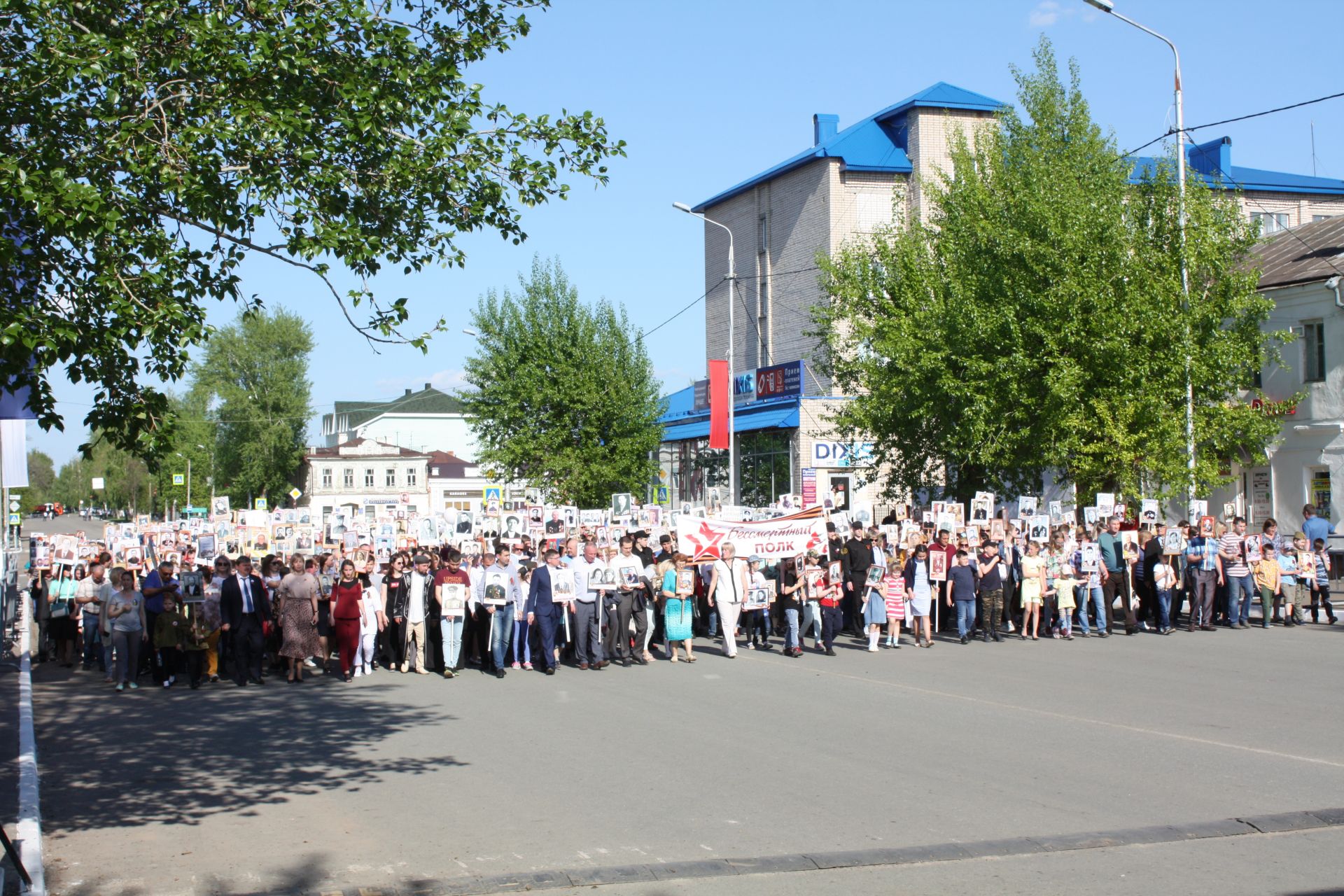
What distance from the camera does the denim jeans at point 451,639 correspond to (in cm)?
1742

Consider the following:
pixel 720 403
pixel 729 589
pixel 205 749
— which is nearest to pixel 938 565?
pixel 729 589

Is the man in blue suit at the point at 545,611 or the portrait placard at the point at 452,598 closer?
the portrait placard at the point at 452,598

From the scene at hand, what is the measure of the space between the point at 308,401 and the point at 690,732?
79.2 meters

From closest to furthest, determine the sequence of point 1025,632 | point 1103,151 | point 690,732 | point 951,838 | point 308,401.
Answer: point 951,838 < point 690,732 < point 1025,632 < point 1103,151 < point 308,401

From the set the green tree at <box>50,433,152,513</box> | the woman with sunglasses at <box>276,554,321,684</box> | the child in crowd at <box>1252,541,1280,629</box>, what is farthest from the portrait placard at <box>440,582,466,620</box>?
the green tree at <box>50,433,152,513</box>

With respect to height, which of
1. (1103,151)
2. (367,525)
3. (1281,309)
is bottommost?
(367,525)

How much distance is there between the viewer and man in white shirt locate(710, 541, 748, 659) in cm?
1897

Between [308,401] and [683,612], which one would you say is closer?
[683,612]

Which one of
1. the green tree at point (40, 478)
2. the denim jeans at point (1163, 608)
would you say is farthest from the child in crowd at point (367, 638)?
the green tree at point (40, 478)

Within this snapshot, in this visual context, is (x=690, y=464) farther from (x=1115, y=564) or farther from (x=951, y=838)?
(x=951, y=838)

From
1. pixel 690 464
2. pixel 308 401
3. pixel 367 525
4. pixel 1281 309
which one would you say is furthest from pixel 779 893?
pixel 308 401

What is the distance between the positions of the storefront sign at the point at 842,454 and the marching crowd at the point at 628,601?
468 inches

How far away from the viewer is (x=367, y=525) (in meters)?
27.0

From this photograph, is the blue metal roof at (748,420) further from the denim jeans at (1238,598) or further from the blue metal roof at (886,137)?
the denim jeans at (1238,598)
